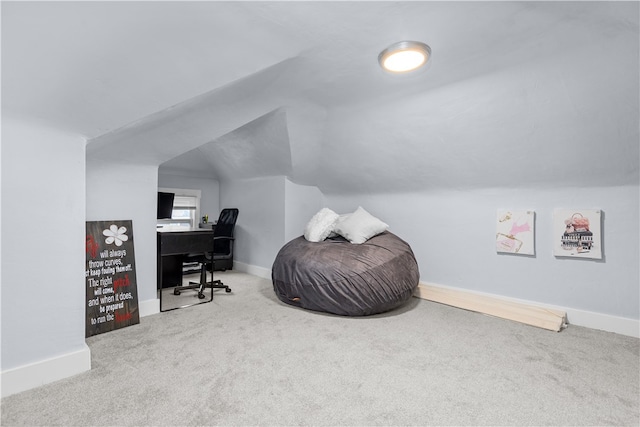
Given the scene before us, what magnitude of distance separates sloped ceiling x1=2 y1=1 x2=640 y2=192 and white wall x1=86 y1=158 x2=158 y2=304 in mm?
122

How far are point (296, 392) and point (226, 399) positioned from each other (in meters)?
0.39

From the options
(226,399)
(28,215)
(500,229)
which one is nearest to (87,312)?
(28,215)

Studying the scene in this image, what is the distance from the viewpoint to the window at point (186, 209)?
544 cm

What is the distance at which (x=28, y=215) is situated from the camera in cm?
Result: 173

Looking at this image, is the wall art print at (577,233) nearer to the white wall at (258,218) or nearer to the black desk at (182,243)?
the white wall at (258,218)

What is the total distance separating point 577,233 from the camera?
110 inches

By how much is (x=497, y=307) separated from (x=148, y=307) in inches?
138

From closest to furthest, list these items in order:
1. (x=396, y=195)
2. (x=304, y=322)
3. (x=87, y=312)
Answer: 1. (x=87, y=312)
2. (x=304, y=322)
3. (x=396, y=195)

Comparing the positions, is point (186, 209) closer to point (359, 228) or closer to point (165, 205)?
point (165, 205)

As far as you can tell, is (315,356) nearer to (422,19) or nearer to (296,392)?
(296,392)

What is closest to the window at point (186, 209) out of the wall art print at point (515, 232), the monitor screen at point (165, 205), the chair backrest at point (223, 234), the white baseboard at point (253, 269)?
the chair backrest at point (223, 234)

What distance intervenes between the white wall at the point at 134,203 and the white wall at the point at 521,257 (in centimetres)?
285

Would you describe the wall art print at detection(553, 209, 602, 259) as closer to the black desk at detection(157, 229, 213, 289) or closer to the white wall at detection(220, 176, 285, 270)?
the white wall at detection(220, 176, 285, 270)

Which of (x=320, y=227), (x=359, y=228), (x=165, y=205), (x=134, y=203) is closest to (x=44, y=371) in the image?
(x=134, y=203)
